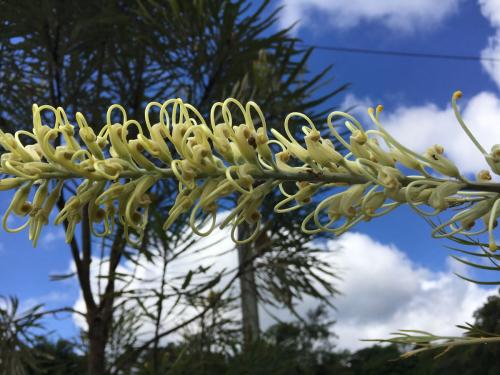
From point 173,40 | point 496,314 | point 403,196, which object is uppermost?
point 173,40

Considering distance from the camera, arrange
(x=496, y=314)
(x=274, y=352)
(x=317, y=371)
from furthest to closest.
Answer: (x=317, y=371) → (x=496, y=314) → (x=274, y=352)

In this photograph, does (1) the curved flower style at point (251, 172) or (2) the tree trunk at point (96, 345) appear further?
(2) the tree trunk at point (96, 345)

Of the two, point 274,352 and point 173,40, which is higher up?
point 173,40

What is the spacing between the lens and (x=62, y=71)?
1500 millimetres

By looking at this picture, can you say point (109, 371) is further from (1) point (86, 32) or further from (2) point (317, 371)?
(2) point (317, 371)

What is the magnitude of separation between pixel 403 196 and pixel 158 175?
0.13 meters

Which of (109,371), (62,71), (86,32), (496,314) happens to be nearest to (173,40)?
(86,32)

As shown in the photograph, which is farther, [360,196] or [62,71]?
[62,71]

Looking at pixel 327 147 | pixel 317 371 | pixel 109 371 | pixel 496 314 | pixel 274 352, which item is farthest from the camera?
pixel 317 371

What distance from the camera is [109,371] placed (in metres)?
1.29

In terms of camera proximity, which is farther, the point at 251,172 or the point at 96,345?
the point at 96,345

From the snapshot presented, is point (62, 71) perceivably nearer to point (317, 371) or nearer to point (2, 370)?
point (2, 370)

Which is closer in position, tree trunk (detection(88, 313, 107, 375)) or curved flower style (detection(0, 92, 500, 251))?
curved flower style (detection(0, 92, 500, 251))

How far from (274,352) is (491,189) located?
3.84ft
